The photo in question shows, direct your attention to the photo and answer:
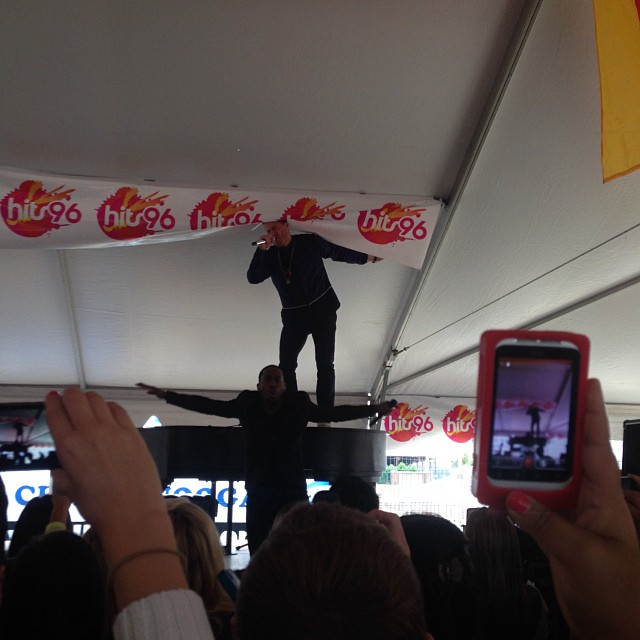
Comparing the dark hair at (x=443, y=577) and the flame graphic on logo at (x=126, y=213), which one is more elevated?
the flame graphic on logo at (x=126, y=213)

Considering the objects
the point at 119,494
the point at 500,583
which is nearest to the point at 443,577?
the point at 500,583

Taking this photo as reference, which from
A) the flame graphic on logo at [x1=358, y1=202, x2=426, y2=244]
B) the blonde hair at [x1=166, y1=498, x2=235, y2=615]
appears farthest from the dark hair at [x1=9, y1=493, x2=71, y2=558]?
the flame graphic on logo at [x1=358, y1=202, x2=426, y2=244]

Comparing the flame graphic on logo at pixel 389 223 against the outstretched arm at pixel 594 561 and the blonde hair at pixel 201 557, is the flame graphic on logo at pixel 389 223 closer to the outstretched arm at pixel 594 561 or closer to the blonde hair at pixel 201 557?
the blonde hair at pixel 201 557

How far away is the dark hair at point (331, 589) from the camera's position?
23.5 inches

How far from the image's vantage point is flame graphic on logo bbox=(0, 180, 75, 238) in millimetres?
3311

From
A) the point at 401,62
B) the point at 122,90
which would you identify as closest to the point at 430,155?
the point at 401,62

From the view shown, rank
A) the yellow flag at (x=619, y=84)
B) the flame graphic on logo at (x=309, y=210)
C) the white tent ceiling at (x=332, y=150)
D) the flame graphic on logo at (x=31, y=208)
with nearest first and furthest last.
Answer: the yellow flag at (x=619, y=84)
the white tent ceiling at (x=332, y=150)
the flame graphic on logo at (x=31, y=208)
the flame graphic on logo at (x=309, y=210)

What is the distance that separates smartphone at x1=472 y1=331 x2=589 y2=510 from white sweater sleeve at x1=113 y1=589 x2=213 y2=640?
0.95ft

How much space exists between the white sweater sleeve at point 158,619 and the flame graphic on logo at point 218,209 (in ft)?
10.1

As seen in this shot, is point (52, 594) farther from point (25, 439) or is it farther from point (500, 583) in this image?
point (500, 583)

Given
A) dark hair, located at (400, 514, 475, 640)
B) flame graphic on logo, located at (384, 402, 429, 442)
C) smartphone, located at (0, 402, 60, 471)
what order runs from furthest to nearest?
flame graphic on logo, located at (384, 402, 429, 442)
dark hair, located at (400, 514, 475, 640)
smartphone, located at (0, 402, 60, 471)

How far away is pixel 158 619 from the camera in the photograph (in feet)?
1.77

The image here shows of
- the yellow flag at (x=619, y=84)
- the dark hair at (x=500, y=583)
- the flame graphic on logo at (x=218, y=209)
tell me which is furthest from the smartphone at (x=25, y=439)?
the flame graphic on logo at (x=218, y=209)

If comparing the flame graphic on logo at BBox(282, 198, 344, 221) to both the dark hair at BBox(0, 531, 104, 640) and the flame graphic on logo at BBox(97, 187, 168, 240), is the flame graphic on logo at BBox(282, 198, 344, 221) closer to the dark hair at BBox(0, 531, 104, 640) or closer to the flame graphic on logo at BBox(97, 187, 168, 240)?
the flame graphic on logo at BBox(97, 187, 168, 240)
